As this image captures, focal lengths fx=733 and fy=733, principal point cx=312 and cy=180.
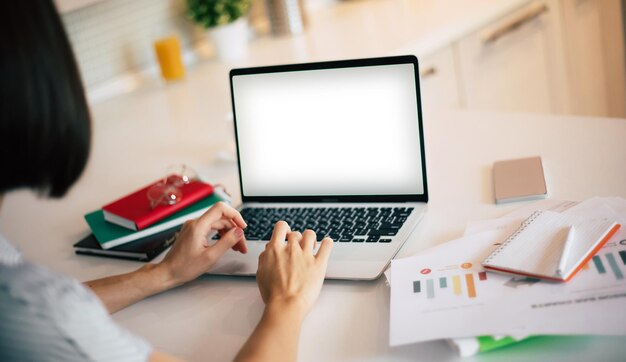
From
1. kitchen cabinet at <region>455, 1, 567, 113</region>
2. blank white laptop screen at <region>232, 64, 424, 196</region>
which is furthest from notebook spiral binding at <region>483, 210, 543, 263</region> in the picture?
kitchen cabinet at <region>455, 1, 567, 113</region>

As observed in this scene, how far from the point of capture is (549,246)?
1.00 meters

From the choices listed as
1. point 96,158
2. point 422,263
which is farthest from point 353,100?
point 96,158

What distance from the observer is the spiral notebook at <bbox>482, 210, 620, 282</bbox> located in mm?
947

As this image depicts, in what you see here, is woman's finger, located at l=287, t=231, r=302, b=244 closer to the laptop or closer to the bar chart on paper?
the laptop

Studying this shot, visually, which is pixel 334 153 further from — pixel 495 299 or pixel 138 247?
pixel 495 299

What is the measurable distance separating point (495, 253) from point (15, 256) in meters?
0.62

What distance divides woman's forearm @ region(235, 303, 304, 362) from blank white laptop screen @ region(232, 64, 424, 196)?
38 cm

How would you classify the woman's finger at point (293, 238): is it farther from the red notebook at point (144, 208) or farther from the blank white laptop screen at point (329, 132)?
the red notebook at point (144, 208)

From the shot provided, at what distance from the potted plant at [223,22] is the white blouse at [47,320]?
1.80m

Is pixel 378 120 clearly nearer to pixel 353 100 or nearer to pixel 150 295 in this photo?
pixel 353 100

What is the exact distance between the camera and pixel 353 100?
130cm

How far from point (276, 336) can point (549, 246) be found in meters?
0.39

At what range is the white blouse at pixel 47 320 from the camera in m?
0.75

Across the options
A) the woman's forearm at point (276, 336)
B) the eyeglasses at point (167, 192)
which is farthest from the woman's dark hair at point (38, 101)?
the eyeglasses at point (167, 192)
